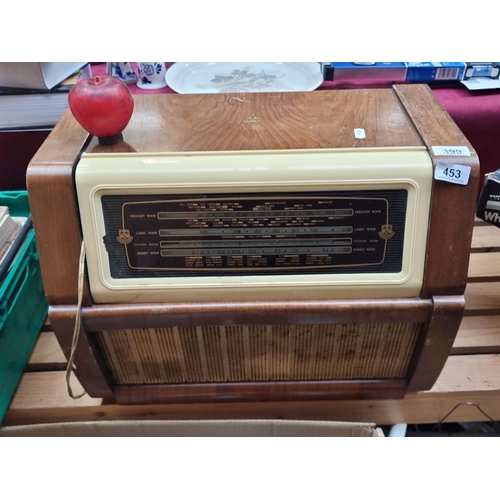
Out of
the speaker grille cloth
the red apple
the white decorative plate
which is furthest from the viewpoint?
the white decorative plate

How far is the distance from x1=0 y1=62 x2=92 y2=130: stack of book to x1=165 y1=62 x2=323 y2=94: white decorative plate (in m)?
0.31

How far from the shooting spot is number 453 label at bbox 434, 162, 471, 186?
2.64 ft

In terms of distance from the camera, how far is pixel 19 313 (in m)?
1.12

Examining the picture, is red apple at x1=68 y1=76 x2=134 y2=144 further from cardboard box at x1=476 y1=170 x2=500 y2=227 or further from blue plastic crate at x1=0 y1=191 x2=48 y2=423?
cardboard box at x1=476 y1=170 x2=500 y2=227

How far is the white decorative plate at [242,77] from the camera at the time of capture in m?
1.50

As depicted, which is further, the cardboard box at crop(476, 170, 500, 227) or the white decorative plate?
the white decorative plate

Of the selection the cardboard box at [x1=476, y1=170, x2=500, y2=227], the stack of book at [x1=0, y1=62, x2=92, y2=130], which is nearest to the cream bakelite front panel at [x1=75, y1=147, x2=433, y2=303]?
the cardboard box at [x1=476, y1=170, x2=500, y2=227]

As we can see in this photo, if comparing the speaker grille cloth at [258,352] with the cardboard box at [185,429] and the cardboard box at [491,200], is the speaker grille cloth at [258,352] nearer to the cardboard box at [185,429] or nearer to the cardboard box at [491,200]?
the cardboard box at [185,429]

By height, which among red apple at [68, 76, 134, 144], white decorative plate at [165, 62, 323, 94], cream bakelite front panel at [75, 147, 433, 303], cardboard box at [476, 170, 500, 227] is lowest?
A: cardboard box at [476, 170, 500, 227]

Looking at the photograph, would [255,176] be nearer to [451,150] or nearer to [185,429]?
[451,150]

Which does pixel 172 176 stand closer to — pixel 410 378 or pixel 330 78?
pixel 410 378

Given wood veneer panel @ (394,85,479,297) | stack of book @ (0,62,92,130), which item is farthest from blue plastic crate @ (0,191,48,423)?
wood veneer panel @ (394,85,479,297)

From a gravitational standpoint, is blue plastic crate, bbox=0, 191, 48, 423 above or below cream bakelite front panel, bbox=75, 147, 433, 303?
below

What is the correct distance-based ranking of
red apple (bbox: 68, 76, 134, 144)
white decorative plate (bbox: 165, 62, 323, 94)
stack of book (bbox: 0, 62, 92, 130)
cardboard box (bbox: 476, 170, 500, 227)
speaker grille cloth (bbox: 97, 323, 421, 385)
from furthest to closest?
white decorative plate (bbox: 165, 62, 323, 94) → stack of book (bbox: 0, 62, 92, 130) → cardboard box (bbox: 476, 170, 500, 227) → speaker grille cloth (bbox: 97, 323, 421, 385) → red apple (bbox: 68, 76, 134, 144)
